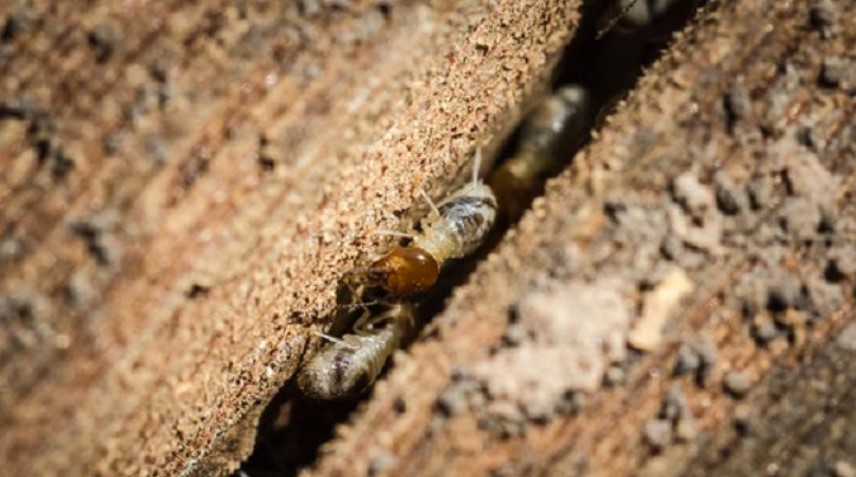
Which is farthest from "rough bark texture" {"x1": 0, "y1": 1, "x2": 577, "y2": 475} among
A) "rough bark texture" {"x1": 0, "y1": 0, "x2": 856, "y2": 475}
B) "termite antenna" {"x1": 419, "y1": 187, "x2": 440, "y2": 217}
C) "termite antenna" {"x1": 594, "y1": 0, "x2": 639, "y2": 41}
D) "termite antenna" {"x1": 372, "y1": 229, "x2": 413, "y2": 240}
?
"termite antenna" {"x1": 594, "y1": 0, "x2": 639, "y2": 41}

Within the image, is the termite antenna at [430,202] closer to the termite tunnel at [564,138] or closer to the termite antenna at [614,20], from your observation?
the termite tunnel at [564,138]

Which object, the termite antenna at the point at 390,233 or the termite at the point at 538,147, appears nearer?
the termite antenna at the point at 390,233

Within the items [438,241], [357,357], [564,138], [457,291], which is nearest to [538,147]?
[564,138]

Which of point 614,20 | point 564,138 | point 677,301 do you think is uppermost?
point 614,20

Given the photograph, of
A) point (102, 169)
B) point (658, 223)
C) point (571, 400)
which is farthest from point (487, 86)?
point (102, 169)

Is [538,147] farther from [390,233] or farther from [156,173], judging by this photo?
[156,173]

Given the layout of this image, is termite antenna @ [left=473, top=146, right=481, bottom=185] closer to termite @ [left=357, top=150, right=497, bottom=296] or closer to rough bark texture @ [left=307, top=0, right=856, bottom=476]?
termite @ [left=357, top=150, right=497, bottom=296]

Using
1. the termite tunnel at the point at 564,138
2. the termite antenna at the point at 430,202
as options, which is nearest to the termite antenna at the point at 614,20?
A: the termite tunnel at the point at 564,138
